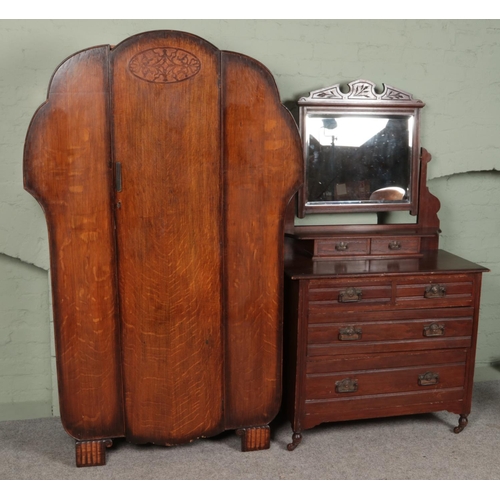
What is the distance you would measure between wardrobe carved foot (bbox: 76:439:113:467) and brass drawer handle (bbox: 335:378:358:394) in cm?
126

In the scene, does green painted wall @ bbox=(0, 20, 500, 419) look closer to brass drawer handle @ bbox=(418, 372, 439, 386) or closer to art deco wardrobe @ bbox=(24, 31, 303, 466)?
art deco wardrobe @ bbox=(24, 31, 303, 466)

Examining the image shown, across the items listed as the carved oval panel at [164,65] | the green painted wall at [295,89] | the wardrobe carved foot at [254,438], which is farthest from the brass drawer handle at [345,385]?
the carved oval panel at [164,65]

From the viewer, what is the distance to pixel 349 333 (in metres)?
3.44

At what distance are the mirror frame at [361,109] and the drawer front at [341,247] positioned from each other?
0.25m

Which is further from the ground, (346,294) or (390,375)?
(346,294)

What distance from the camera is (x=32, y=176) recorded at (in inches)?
116

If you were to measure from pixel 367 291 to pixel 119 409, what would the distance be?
4.78ft

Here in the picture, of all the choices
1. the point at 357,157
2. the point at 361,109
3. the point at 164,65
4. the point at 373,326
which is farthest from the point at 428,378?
the point at 164,65

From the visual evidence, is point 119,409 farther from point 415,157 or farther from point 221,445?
point 415,157

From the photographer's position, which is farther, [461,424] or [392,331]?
[461,424]

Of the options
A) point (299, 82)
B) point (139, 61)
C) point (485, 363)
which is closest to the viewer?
point (139, 61)

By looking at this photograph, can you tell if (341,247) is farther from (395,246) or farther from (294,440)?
(294,440)

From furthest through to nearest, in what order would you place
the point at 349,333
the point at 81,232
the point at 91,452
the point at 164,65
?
the point at 349,333
the point at 91,452
the point at 81,232
the point at 164,65

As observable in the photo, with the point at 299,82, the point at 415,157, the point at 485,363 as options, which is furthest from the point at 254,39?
the point at 485,363
